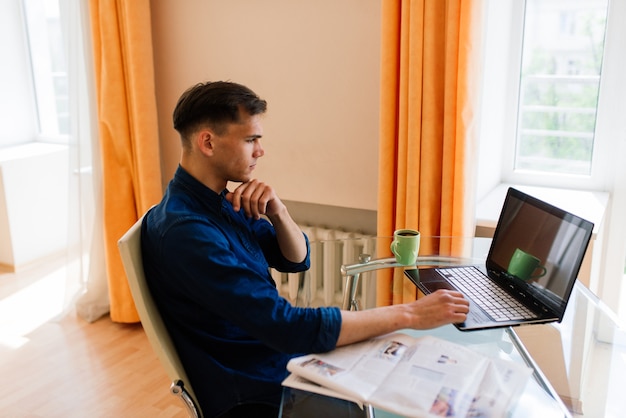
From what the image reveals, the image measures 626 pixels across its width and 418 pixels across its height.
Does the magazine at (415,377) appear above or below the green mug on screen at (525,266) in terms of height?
below

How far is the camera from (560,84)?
2619mm

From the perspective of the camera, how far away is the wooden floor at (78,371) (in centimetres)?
248

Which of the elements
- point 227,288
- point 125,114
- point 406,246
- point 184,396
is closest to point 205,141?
point 227,288

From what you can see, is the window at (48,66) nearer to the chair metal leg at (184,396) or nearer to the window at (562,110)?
the window at (562,110)

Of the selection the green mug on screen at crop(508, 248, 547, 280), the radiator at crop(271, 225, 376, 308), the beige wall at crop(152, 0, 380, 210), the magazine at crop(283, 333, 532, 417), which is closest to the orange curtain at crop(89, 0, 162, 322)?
the beige wall at crop(152, 0, 380, 210)

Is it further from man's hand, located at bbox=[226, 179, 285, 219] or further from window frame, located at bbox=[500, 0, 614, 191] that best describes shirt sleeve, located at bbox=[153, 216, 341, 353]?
window frame, located at bbox=[500, 0, 614, 191]

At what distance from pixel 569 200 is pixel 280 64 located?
51.7 inches

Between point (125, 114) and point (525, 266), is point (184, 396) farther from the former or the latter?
point (125, 114)

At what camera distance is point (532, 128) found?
2.72 m

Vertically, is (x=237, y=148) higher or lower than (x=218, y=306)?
higher

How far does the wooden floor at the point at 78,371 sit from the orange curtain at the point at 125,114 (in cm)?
24

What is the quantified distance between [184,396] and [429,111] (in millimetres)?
1262

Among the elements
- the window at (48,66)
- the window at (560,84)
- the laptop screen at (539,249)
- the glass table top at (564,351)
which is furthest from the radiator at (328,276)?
the window at (48,66)

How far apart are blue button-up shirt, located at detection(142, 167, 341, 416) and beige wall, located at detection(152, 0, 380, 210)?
45.1 inches
